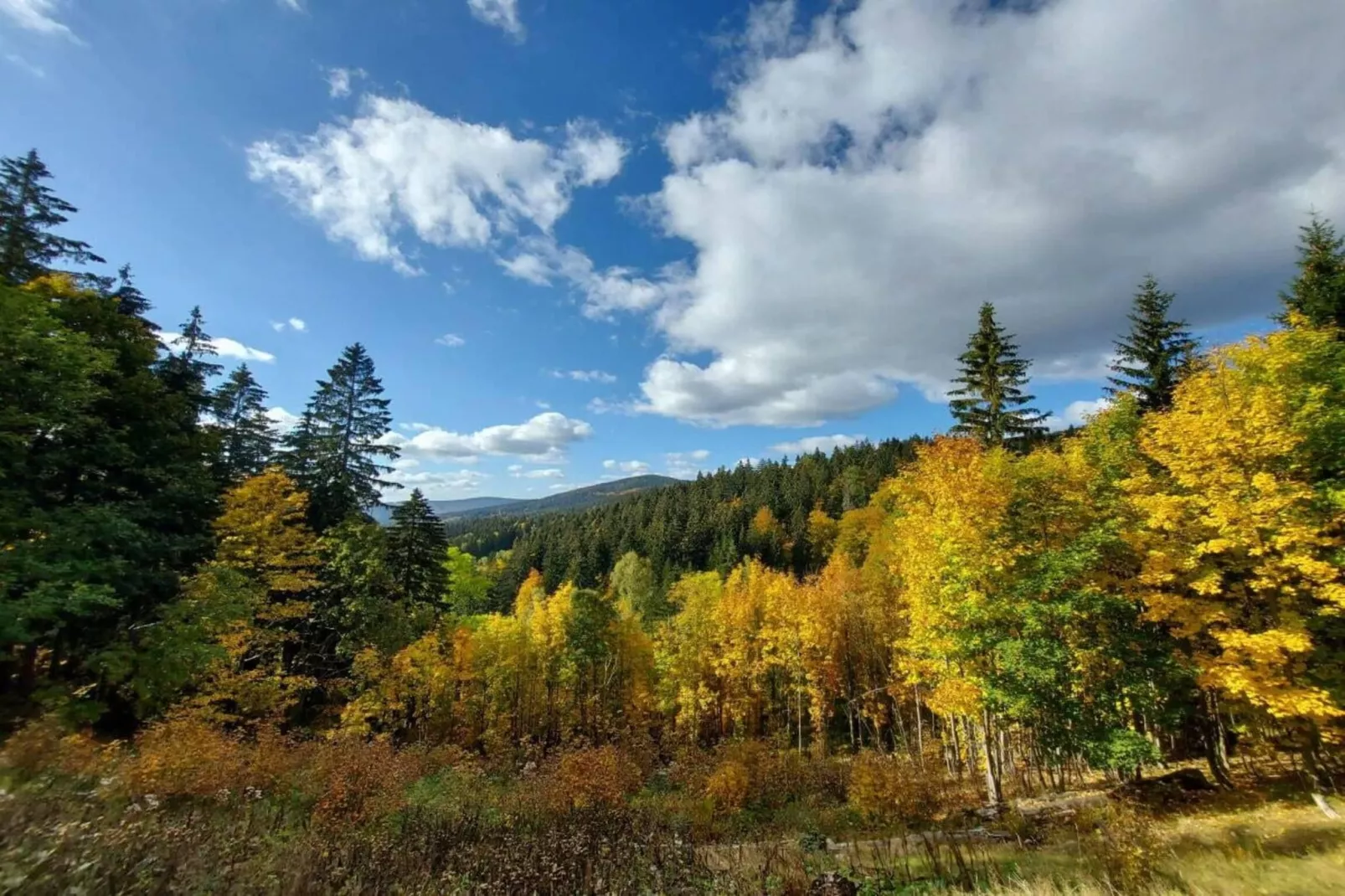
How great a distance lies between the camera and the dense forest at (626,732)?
11781 millimetres

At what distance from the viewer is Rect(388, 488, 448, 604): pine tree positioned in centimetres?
2822

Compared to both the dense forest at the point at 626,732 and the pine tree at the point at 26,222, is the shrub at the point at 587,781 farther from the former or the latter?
the pine tree at the point at 26,222

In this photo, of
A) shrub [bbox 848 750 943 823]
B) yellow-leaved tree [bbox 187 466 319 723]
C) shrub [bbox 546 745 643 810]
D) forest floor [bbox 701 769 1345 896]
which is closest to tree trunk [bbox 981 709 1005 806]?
shrub [bbox 848 750 943 823]

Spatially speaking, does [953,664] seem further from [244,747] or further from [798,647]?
[244,747]

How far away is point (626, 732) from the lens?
99.4 ft

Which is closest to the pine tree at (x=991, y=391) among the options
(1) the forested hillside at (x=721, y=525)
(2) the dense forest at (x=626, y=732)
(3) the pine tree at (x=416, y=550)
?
(2) the dense forest at (x=626, y=732)

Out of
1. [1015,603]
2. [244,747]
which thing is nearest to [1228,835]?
[1015,603]

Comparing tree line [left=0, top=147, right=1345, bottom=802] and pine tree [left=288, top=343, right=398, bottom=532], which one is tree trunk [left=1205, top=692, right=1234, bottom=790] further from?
pine tree [left=288, top=343, right=398, bottom=532]

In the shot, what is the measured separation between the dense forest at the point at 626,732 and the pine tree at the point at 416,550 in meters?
0.13

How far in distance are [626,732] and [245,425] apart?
83.3 feet

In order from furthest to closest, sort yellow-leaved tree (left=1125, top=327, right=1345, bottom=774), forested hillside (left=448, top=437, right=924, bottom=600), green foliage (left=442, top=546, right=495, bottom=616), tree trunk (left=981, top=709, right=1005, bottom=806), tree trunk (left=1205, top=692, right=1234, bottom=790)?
1. forested hillside (left=448, top=437, right=924, bottom=600)
2. green foliage (left=442, top=546, right=495, bottom=616)
3. tree trunk (left=981, top=709, right=1005, bottom=806)
4. tree trunk (left=1205, top=692, right=1234, bottom=790)
5. yellow-leaved tree (left=1125, top=327, right=1345, bottom=774)

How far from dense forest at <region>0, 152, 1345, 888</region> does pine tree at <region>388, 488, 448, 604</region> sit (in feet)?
0.42

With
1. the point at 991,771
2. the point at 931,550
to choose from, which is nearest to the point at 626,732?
the point at 991,771

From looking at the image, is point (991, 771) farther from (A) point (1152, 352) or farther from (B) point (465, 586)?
(B) point (465, 586)
